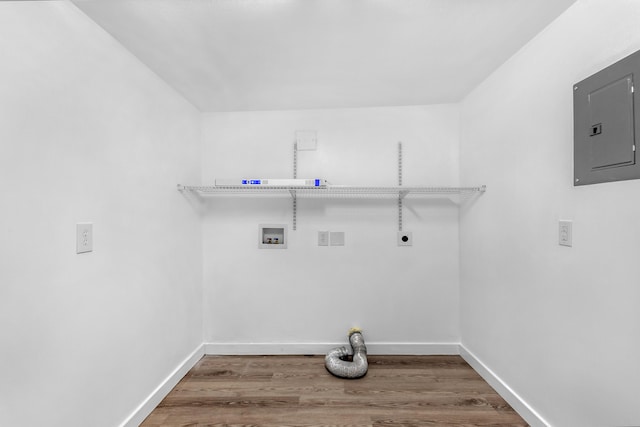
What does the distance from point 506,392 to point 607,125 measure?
1.54m

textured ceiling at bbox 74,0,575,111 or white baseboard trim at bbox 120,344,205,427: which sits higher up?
textured ceiling at bbox 74,0,575,111

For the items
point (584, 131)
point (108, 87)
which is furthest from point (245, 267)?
point (584, 131)

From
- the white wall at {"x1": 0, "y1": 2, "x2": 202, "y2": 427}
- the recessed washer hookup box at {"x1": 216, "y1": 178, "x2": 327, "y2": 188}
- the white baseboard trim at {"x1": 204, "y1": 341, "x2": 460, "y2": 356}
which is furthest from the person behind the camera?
the white baseboard trim at {"x1": 204, "y1": 341, "x2": 460, "y2": 356}

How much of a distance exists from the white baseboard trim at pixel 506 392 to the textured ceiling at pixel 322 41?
76.4 inches

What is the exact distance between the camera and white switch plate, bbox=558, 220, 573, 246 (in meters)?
1.22

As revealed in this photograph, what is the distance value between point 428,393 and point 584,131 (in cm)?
166

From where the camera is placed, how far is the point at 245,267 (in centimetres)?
230

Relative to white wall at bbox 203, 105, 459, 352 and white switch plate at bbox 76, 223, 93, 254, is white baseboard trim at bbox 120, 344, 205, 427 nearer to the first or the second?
white wall at bbox 203, 105, 459, 352

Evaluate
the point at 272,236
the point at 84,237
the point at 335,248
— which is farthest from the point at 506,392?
the point at 84,237

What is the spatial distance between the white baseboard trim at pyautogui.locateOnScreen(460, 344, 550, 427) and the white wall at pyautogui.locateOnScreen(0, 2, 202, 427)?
83.2 inches


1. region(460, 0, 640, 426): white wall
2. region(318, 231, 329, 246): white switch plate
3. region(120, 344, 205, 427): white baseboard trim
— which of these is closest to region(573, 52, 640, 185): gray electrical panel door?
region(460, 0, 640, 426): white wall

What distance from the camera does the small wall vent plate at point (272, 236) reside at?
2277 millimetres

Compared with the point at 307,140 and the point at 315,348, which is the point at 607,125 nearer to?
the point at 307,140

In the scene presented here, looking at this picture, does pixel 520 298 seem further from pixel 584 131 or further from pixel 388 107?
pixel 388 107
